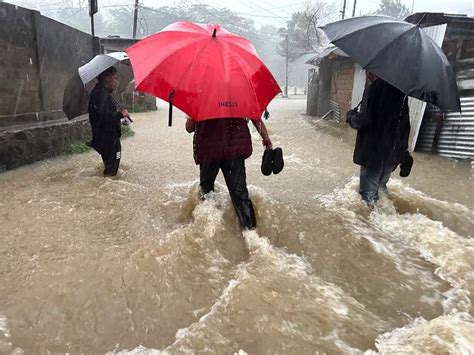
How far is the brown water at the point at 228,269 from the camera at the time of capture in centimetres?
239

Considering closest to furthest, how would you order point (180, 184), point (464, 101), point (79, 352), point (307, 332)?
point (79, 352) < point (307, 332) < point (180, 184) < point (464, 101)

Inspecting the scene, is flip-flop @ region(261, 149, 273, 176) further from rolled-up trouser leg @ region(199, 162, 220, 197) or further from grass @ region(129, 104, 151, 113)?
grass @ region(129, 104, 151, 113)

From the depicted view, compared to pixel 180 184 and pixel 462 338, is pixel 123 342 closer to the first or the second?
pixel 462 338

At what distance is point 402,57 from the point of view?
10.8 ft

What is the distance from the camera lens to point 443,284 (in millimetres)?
3072

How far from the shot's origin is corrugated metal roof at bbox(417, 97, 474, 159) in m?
6.36

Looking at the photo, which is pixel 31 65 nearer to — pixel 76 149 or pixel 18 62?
pixel 18 62

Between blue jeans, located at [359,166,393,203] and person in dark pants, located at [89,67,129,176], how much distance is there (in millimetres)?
3250

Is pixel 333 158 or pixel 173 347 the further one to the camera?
pixel 333 158

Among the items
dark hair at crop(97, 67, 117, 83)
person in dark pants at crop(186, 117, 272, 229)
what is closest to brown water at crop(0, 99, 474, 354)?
person in dark pants at crop(186, 117, 272, 229)

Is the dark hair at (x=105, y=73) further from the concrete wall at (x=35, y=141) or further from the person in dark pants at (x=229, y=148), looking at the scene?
the person in dark pants at (x=229, y=148)

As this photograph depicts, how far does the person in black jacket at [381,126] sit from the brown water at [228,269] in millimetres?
741

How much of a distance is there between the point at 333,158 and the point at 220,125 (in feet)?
15.9

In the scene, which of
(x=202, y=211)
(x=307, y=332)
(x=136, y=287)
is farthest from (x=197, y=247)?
(x=307, y=332)
